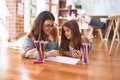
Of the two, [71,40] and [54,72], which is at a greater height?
[71,40]

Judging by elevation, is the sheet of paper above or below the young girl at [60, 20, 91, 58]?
below

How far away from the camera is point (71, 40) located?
157 centimetres

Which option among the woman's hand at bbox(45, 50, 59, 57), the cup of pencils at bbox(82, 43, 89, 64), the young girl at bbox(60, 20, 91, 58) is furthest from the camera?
the young girl at bbox(60, 20, 91, 58)

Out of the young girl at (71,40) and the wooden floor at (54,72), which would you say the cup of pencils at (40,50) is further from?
the young girl at (71,40)

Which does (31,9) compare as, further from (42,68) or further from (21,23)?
(42,68)

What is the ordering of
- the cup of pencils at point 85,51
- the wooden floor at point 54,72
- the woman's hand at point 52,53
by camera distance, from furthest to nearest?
the woman's hand at point 52,53, the cup of pencils at point 85,51, the wooden floor at point 54,72

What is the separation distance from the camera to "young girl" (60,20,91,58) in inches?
59.3

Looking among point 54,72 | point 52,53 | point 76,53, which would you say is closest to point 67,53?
point 76,53

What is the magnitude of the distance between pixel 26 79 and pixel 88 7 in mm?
4174

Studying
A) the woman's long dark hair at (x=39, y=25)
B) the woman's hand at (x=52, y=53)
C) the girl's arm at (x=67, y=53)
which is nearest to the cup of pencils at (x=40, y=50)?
the woman's hand at (x=52, y=53)

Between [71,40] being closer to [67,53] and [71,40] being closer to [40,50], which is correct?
[67,53]

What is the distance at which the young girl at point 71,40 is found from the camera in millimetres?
1505

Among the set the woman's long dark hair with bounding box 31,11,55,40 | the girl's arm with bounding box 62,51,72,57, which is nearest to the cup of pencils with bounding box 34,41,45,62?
the woman's long dark hair with bounding box 31,11,55,40

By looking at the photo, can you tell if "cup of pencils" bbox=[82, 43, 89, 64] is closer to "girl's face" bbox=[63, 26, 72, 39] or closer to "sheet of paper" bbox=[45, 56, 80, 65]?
"sheet of paper" bbox=[45, 56, 80, 65]
